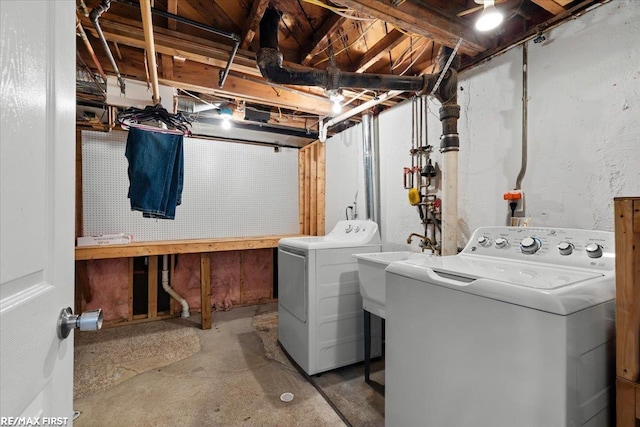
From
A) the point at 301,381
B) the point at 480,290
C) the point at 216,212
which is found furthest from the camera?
the point at 216,212

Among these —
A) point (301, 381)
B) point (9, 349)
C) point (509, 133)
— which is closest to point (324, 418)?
point (301, 381)

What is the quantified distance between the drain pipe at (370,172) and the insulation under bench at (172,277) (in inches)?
49.1

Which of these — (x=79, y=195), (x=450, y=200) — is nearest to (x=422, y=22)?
(x=450, y=200)

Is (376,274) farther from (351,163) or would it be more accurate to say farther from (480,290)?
(351,163)

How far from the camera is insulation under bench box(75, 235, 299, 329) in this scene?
9.60 ft

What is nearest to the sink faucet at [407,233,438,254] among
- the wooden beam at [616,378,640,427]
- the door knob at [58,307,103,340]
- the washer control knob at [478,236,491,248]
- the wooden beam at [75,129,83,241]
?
the washer control knob at [478,236,491,248]

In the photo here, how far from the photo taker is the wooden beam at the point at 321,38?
1806mm

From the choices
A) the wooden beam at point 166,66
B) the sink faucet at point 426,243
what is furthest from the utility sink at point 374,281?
the wooden beam at point 166,66

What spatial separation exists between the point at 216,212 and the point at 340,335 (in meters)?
2.23

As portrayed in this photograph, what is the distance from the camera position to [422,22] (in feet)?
5.15

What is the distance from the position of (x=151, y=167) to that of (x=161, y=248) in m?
1.01

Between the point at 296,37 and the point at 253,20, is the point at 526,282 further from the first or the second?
the point at 296,37

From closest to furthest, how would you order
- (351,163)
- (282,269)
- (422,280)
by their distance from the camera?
(422,280) < (282,269) < (351,163)

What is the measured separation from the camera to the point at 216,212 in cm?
361
